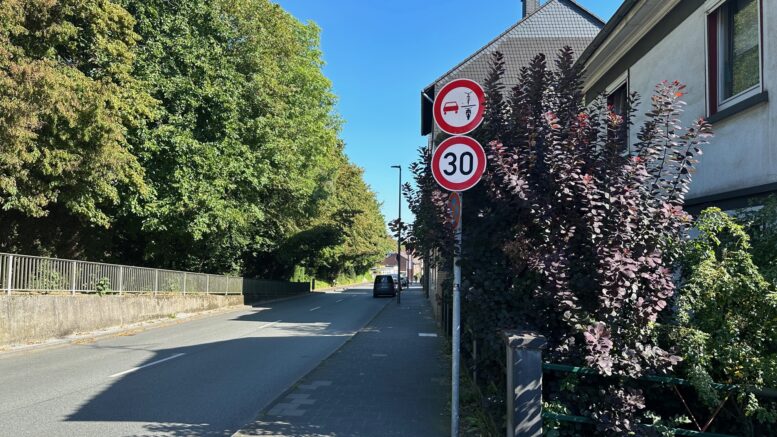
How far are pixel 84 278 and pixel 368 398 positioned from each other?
12628 mm

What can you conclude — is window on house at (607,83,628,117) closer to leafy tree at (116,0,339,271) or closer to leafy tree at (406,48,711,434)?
leafy tree at (406,48,711,434)

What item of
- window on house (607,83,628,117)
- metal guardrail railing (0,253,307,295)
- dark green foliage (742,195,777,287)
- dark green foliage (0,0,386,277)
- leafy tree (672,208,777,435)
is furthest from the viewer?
dark green foliage (0,0,386,277)

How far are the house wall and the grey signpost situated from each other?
289cm

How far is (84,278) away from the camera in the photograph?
16.6 meters

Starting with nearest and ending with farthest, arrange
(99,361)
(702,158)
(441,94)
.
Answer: (441,94)
(702,158)
(99,361)

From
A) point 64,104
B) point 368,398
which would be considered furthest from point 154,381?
point 64,104

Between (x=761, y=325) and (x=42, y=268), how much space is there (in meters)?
16.0

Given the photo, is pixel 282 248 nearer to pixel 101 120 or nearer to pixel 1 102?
pixel 101 120

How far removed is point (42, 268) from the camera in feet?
48.1

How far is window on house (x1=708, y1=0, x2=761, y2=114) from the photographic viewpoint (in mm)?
6035

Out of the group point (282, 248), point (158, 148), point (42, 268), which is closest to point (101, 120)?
point (42, 268)

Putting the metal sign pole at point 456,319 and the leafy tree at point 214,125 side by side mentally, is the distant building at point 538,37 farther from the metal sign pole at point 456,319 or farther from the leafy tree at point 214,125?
the metal sign pole at point 456,319

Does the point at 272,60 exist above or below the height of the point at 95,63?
above

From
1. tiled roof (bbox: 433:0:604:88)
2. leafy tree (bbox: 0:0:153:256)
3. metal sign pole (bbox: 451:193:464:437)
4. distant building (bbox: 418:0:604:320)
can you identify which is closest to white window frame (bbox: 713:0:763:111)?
metal sign pole (bbox: 451:193:464:437)
